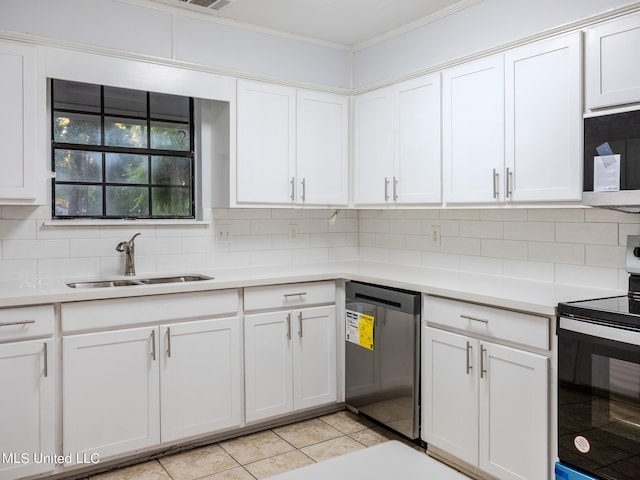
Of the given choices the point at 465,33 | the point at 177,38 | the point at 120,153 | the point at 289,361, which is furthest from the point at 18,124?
the point at 465,33

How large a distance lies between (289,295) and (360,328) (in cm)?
47

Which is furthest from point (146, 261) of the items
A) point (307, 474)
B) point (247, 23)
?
point (307, 474)

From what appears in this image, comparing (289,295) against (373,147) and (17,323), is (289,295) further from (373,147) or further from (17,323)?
(17,323)

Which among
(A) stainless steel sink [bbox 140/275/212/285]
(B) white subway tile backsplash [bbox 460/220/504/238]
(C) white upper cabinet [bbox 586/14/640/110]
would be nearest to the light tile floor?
(A) stainless steel sink [bbox 140/275/212/285]

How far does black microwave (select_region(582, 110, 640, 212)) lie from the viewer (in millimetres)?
2045

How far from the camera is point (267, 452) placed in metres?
2.92

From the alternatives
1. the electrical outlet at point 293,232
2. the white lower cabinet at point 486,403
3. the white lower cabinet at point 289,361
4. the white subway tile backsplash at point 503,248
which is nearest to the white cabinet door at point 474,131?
the white subway tile backsplash at point 503,248

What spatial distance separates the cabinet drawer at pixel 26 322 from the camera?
237cm

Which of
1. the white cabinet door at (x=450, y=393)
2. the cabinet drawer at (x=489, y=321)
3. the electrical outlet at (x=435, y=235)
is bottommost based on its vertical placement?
the white cabinet door at (x=450, y=393)

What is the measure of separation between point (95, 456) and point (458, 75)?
2.72 meters

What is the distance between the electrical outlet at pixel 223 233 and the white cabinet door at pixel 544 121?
1.79 m

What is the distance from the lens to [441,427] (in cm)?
271

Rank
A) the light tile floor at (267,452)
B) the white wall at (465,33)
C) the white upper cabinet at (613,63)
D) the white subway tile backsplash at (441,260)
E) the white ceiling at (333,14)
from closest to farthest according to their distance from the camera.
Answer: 1. the white upper cabinet at (613,63)
2. the white wall at (465,33)
3. the light tile floor at (267,452)
4. the white ceiling at (333,14)
5. the white subway tile backsplash at (441,260)

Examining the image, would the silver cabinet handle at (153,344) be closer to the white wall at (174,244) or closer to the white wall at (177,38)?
the white wall at (174,244)
